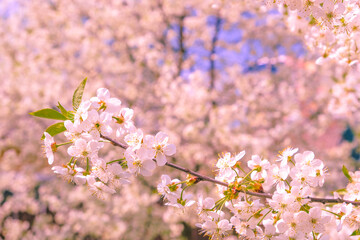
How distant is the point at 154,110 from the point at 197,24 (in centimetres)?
195

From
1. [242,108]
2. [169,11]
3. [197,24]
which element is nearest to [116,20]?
[169,11]

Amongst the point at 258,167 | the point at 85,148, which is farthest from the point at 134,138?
the point at 258,167

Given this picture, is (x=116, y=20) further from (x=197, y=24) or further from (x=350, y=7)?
(x=350, y=7)

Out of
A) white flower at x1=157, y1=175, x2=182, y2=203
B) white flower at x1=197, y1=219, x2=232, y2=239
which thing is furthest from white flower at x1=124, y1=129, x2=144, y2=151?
white flower at x1=197, y1=219, x2=232, y2=239

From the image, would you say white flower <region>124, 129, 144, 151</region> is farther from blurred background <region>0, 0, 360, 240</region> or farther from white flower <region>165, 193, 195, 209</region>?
blurred background <region>0, 0, 360, 240</region>

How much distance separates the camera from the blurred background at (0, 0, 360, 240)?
5398 millimetres

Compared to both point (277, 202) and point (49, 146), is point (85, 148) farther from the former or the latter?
point (277, 202)

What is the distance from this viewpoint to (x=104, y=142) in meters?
1.25

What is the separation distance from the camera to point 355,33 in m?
1.66

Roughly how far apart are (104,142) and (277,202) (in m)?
0.73

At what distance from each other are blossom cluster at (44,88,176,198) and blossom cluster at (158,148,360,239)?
0.17 meters

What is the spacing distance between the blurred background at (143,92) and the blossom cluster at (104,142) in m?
3.56

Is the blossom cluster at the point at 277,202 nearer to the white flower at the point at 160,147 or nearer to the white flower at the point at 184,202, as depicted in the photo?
the white flower at the point at 184,202

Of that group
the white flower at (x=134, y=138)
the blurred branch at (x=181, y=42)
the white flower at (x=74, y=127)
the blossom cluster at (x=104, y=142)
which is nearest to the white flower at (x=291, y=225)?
the blossom cluster at (x=104, y=142)
